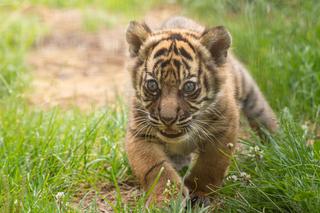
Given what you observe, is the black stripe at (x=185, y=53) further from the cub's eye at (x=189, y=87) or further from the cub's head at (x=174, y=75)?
the cub's eye at (x=189, y=87)

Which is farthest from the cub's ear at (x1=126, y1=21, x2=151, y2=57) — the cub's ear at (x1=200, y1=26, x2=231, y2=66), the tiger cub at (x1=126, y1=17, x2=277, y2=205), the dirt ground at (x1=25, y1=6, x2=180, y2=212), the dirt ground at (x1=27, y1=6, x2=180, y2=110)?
the dirt ground at (x1=27, y1=6, x2=180, y2=110)

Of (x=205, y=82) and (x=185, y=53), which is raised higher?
(x=185, y=53)

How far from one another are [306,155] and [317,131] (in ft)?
4.63

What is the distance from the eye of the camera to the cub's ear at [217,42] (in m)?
4.87

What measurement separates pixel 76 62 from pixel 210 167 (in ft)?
16.9

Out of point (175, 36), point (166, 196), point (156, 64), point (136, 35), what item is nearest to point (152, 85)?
point (156, 64)

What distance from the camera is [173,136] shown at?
178 inches

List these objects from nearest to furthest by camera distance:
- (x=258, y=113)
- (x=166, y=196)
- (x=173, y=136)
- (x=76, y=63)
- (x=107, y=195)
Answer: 1. (x=166, y=196)
2. (x=173, y=136)
3. (x=107, y=195)
4. (x=258, y=113)
5. (x=76, y=63)

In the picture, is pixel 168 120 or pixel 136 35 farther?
pixel 136 35

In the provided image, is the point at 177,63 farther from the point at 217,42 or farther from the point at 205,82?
the point at 217,42

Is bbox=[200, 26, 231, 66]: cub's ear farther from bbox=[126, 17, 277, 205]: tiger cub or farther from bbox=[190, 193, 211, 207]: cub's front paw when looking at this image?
bbox=[190, 193, 211, 207]: cub's front paw

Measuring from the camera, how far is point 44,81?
8.41m

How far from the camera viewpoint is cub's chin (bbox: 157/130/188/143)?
4.52 m

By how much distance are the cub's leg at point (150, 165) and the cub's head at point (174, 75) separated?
0.11 m
